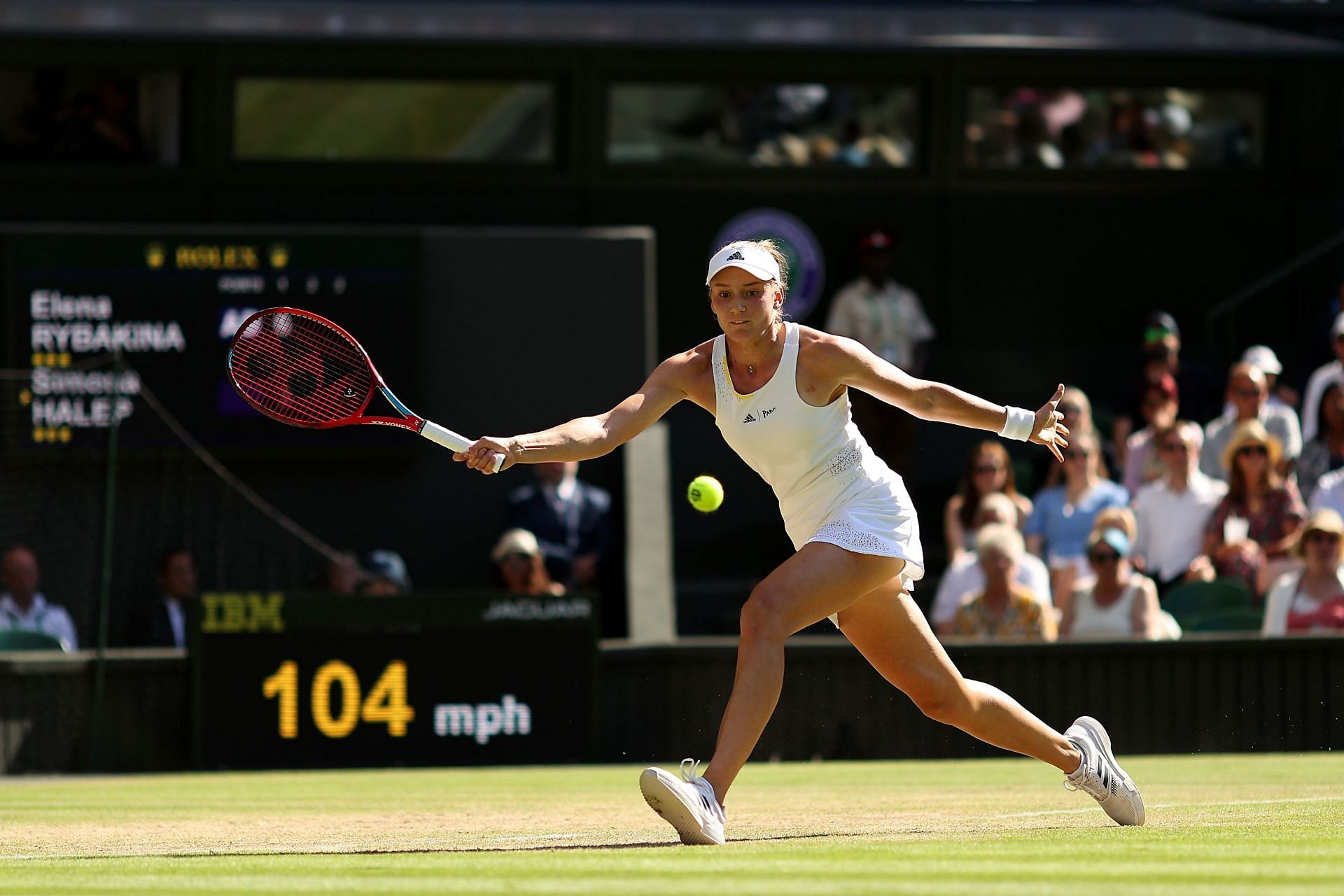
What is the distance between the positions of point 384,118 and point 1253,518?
6864 millimetres

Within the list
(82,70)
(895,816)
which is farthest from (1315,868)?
(82,70)

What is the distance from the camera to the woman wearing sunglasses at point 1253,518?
11789 mm

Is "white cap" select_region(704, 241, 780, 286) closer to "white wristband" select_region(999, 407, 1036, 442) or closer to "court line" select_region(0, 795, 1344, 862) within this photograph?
"white wristband" select_region(999, 407, 1036, 442)

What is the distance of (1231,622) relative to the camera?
11.4 meters

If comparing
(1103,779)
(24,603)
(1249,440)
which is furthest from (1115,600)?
(24,603)

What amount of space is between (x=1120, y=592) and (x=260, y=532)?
532 centimetres

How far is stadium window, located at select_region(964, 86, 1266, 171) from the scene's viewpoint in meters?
16.2

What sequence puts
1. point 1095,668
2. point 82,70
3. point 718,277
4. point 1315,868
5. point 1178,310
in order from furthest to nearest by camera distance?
point 1178,310 → point 82,70 → point 1095,668 → point 718,277 → point 1315,868

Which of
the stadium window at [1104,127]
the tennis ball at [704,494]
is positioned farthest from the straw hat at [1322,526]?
the stadium window at [1104,127]

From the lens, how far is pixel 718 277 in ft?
20.2

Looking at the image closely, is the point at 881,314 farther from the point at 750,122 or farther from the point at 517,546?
the point at 517,546

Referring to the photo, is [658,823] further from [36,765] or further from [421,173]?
[421,173]

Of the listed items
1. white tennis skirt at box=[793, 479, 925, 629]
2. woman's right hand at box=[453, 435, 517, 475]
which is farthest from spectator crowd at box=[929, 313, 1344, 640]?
woman's right hand at box=[453, 435, 517, 475]

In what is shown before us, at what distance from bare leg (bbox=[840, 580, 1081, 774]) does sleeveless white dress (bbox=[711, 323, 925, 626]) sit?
14 centimetres
